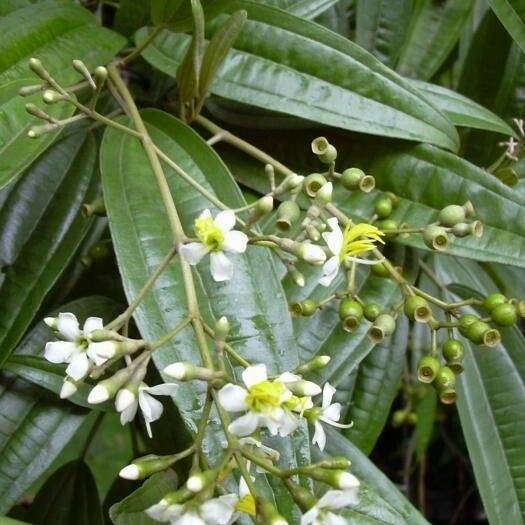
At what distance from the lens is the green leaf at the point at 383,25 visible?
0.94m

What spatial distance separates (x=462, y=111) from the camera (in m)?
0.84

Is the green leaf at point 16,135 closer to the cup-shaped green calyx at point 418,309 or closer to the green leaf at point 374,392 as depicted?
the cup-shaped green calyx at point 418,309

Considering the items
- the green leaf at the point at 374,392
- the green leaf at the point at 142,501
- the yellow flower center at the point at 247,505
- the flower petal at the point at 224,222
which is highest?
the flower petal at the point at 224,222

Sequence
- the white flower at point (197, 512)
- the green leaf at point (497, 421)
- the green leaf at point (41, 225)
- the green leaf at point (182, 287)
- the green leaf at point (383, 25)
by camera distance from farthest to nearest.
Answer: the green leaf at point (383, 25) → the green leaf at point (497, 421) → the green leaf at point (41, 225) → the green leaf at point (182, 287) → the white flower at point (197, 512)

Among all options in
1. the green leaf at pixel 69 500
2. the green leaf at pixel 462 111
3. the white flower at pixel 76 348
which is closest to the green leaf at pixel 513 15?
the green leaf at pixel 462 111

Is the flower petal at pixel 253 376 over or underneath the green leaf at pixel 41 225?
over

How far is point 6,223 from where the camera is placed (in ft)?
2.45

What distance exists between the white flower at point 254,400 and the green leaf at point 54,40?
38 cm

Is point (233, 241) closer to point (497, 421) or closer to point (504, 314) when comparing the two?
point (504, 314)

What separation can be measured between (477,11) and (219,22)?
46 centimetres

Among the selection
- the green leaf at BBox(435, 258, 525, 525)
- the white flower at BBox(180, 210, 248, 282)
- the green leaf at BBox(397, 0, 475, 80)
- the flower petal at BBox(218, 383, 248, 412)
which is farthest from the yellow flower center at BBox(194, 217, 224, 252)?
the green leaf at BBox(397, 0, 475, 80)

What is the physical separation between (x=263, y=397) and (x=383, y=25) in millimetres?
596

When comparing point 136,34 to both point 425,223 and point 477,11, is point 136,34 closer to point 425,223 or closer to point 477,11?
point 425,223

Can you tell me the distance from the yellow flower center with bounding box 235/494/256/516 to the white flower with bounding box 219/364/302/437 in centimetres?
6
